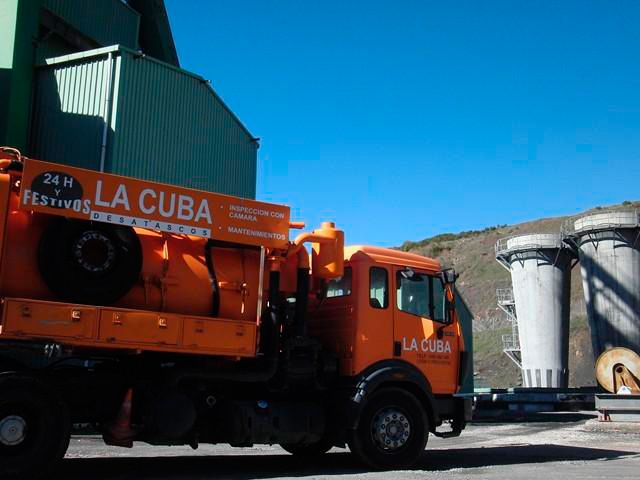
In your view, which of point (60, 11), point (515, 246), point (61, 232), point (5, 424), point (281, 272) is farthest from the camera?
point (515, 246)

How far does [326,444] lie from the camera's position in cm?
1118

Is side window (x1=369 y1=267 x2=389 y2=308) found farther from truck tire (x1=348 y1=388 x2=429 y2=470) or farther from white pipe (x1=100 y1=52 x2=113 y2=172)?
white pipe (x1=100 y1=52 x2=113 y2=172)

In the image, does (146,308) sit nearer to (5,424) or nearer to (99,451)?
(5,424)

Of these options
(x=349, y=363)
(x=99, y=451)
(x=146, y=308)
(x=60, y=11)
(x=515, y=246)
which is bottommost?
(x=99, y=451)

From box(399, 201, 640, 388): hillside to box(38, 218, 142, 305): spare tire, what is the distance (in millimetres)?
49976

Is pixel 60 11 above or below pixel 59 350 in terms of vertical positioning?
above

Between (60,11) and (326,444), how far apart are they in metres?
15.1

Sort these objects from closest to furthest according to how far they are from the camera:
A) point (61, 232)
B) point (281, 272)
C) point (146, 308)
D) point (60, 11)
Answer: point (61, 232) < point (146, 308) < point (281, 272) < point (60, 11)

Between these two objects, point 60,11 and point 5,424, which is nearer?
point 5,424

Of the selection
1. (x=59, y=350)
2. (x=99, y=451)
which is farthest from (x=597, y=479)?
(x=99, y=451)

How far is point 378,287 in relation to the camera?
36.0 feet

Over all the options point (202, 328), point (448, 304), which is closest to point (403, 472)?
point (448, 304)

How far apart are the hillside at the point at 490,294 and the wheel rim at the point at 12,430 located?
5092cm

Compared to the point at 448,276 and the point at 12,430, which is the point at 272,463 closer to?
the point at 448,276
